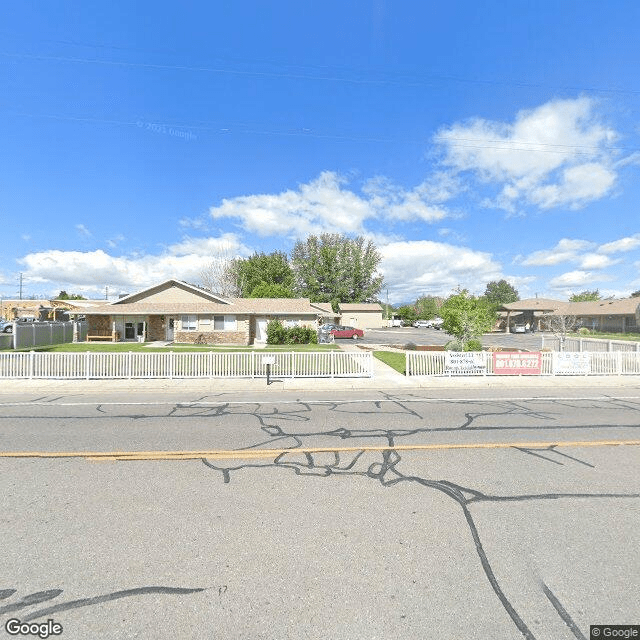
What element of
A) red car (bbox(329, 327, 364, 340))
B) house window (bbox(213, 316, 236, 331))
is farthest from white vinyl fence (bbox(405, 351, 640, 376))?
red car (bbox(329, 327, 364, 340))

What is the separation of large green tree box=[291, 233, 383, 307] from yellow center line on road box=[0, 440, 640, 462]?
178 feet

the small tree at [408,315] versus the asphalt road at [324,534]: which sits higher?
the small tree at [408,315]

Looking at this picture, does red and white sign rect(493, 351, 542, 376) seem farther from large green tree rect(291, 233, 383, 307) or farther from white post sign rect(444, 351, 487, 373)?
large green tree rect(291, 233, 383, 307)

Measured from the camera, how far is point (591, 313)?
47.6 meters

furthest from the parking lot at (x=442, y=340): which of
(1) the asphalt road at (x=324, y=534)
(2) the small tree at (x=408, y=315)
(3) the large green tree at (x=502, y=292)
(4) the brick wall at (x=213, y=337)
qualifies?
(3) the large green tree at (x=502, y=292)

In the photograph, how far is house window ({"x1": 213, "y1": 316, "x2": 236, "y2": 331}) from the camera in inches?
1074

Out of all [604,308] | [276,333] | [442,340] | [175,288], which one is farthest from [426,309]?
[175,288]

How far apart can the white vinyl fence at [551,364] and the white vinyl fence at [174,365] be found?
2.17 metres

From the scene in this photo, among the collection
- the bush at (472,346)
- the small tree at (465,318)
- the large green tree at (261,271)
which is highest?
the large green tree at (261,271)

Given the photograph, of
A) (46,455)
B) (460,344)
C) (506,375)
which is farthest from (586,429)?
(460,344)

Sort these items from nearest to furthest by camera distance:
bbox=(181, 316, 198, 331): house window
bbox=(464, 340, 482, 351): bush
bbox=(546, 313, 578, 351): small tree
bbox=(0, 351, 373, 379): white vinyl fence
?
bbox=(0, 351, 373, 379): white vinyl fence, bbox=(464, 340, 482, 351): bush, bbox=(546, 313, 578, 351): small tree, bbox=(181, 316, 198, 331): house window

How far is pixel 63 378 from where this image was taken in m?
11.9

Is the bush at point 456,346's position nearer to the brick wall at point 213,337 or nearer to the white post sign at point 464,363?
the white post sign at point 464,363

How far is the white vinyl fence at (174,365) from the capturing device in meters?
12.0
